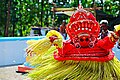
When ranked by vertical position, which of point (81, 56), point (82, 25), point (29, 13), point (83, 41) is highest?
point (82, 25)

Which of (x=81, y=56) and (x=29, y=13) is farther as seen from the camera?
(x=29, y=13)

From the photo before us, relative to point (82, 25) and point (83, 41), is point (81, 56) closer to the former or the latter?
point (83, 41)

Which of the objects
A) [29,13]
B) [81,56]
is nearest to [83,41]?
[81,56]

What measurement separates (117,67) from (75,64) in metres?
0.45

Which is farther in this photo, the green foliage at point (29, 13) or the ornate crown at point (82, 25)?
the green foliage at point (29, 13)

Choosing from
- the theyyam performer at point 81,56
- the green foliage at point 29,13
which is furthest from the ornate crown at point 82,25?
the green foliage at point 29,13

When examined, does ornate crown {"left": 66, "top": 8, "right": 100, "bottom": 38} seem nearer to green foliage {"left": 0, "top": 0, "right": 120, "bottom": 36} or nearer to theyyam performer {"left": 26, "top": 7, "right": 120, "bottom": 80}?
theyyam performer {"left": 26, "top": 7, "right": 120, "bottom": 80}

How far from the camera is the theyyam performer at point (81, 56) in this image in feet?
Result: 11.5

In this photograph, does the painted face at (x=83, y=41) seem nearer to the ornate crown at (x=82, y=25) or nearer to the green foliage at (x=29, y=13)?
the ornate crown at (x=82, y=25)

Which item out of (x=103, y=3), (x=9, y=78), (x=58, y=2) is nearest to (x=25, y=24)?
(x=58, y=2)

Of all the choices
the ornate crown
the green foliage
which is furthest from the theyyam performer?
the green foliage

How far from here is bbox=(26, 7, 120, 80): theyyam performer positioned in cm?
351

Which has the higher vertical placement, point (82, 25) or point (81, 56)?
point (82, 25)

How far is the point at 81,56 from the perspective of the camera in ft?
11.7
